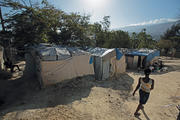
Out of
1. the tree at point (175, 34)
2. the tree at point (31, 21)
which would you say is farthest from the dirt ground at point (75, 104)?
the tree at point (175, 34)

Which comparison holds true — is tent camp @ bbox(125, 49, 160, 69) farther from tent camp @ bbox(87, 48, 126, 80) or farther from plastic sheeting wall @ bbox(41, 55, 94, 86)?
plastic sheeting wall @ bbox(41, 55, 94, 86)

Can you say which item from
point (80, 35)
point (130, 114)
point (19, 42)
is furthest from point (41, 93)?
point (80, 35)

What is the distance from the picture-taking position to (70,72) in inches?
232

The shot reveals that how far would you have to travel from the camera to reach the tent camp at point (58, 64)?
4992 mm

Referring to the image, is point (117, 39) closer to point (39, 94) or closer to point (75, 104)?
point (75, 104)

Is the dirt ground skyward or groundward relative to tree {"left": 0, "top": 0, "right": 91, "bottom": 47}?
groundward

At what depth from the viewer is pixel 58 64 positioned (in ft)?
17.6

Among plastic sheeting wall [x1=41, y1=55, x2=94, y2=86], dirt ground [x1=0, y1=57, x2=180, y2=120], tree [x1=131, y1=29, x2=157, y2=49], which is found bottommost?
dirt ground [x1=0, y1=57, x2=180, y2=120]

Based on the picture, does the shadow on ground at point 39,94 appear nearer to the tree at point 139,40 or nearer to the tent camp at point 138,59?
the tent camp at point 138,59

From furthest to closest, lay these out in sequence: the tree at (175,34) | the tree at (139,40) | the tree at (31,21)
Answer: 1. the tree at (175,34)
2. the tree at (139,40)
3. the tree at (31,21)

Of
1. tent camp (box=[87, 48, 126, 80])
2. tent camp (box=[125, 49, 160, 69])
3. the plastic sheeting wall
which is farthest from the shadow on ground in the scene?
tent camp (box=[125, 49, 160, 69])

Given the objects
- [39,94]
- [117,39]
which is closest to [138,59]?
[117,39]

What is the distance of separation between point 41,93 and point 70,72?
195 cm

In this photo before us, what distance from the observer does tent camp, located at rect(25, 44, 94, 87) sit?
16.4 feet
